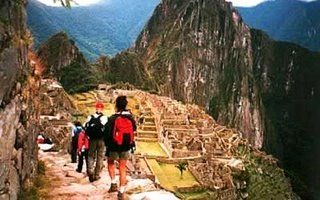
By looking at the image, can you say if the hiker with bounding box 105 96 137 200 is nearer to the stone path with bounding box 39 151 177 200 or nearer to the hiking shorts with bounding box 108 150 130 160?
the hiking shorts with bounding box 108 150 130 160

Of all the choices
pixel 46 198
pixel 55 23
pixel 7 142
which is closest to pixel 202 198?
pixel 46 198

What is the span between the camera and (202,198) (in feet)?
84.4

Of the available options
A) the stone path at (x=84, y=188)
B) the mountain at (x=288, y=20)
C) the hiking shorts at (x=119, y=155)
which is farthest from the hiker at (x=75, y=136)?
the mountain at (x=288, y=20)

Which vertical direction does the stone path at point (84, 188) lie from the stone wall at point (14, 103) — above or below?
below

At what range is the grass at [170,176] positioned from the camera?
89.6 feet

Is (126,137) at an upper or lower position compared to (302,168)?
upper

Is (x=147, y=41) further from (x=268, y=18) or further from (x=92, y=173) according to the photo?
(x=92, y=173)

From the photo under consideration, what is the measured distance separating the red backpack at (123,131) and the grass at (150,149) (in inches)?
968

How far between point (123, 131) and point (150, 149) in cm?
2711

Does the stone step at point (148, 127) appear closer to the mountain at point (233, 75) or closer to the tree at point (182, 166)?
the tree at point (182, 166)

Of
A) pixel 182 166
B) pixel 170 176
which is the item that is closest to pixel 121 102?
pixel 170 176

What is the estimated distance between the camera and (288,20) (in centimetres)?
17075

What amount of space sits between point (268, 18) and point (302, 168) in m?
41.3

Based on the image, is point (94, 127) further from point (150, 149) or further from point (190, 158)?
point (150, 149)
